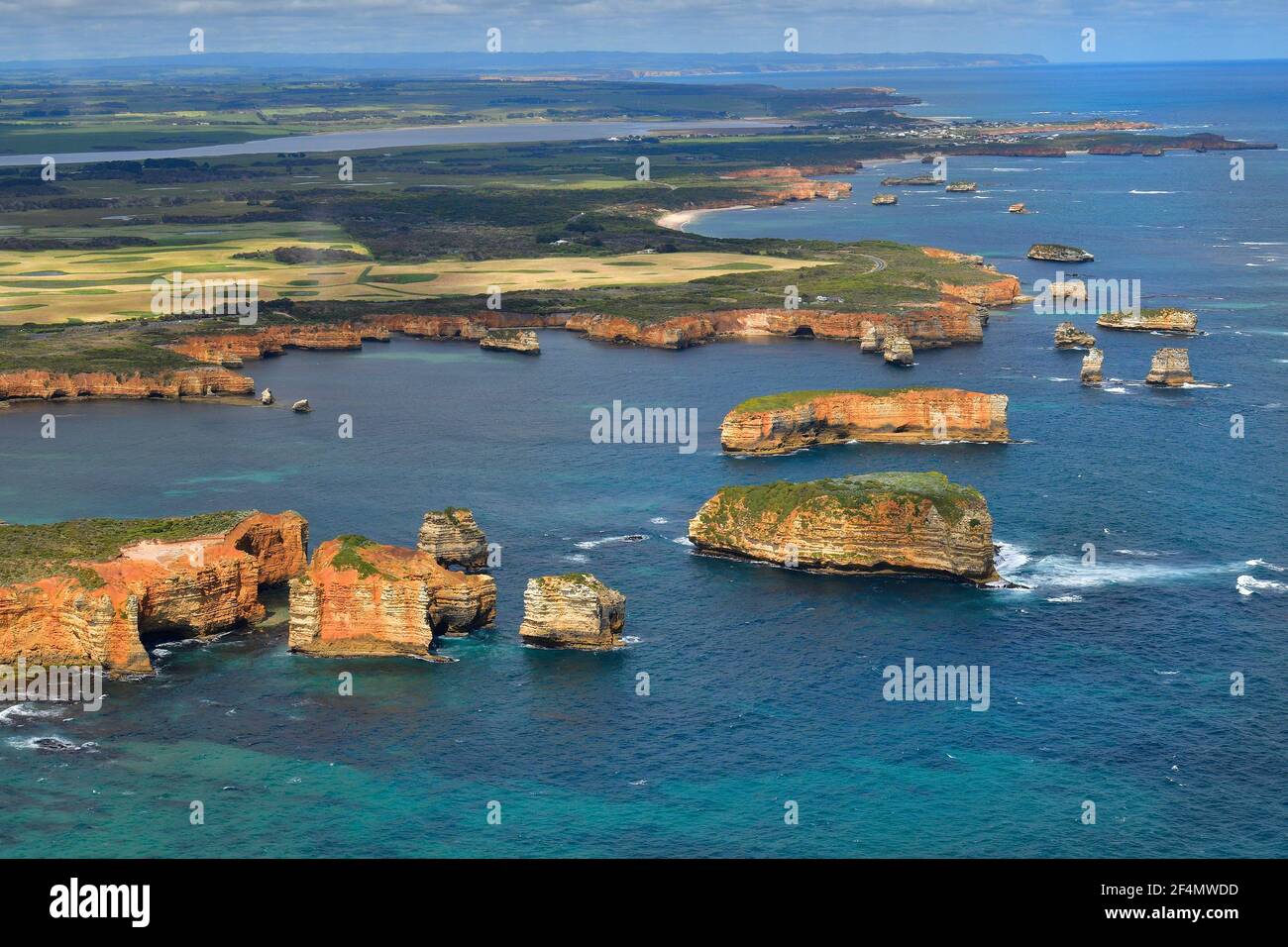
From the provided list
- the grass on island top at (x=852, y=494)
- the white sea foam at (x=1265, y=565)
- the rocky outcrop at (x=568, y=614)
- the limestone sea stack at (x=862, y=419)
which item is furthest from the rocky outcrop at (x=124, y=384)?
the white sea foam at (x=1265, y=565)

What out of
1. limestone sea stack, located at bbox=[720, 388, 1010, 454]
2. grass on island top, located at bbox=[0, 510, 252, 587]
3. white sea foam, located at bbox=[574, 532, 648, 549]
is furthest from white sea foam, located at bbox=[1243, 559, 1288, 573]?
grass on island top, located at bbox=[0, 510, 252, 587]

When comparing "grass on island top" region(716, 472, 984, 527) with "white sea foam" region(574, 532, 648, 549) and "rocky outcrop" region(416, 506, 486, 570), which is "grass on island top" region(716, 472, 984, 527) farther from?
"rocky outcrop" region(416, 506, 486, 570)

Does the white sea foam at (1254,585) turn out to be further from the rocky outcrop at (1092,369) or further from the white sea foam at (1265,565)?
the rocky outcrop at (1092,369)

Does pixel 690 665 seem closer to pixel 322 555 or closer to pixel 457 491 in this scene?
pixel 322 555

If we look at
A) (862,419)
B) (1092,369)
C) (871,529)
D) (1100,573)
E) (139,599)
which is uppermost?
(1092,369)

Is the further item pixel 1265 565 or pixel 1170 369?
pixel 1170 369

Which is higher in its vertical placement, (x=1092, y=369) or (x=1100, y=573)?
(x=1092, y=369)

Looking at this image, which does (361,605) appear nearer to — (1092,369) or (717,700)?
A: (717,700)

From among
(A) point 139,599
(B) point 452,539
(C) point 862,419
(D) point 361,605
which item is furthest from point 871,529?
(A) point 139,599
